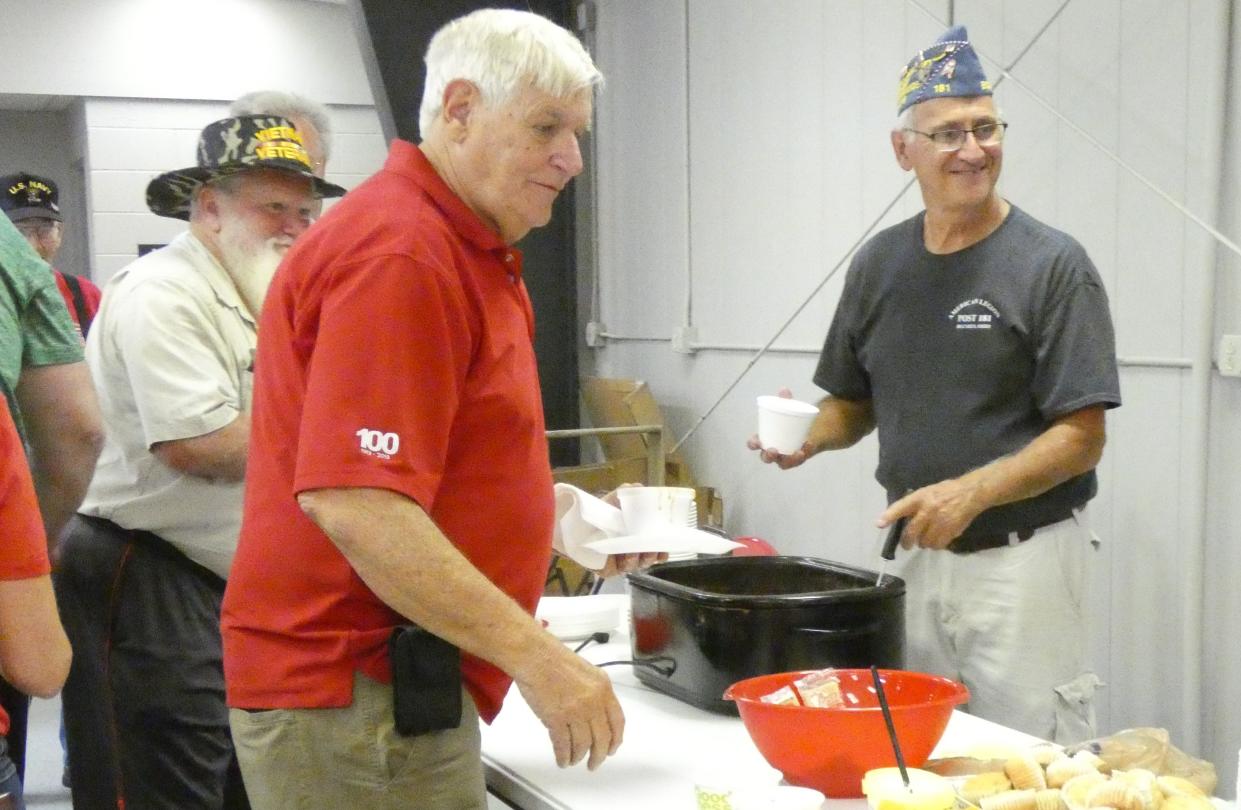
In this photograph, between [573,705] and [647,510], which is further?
[647,510]

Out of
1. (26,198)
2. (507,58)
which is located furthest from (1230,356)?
(26,198)

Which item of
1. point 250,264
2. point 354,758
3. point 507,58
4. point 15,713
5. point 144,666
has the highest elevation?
point 507,58

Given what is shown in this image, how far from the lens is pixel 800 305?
4.65 m

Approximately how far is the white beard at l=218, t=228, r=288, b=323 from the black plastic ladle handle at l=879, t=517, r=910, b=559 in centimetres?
130

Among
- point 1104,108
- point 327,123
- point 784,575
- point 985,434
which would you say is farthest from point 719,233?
point 784,575

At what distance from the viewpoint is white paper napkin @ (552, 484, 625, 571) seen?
2.10 m

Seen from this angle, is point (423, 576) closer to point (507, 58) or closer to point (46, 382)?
point (507, 58)

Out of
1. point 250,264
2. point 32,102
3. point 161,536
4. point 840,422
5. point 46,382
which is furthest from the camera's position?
point 32,102

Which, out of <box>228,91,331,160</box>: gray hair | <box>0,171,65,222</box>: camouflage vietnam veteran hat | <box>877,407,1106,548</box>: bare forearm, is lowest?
<box>877,407,1106,548</box>: bare forearm

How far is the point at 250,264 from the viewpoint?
8.26 ft

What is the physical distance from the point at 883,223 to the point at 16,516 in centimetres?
324

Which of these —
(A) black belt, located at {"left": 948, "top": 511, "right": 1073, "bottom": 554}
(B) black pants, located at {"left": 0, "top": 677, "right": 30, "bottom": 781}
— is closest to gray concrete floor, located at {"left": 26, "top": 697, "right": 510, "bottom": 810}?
(B) black pants, located at {"left": 0, "top": 677, "right": 30, "bottom": 781}

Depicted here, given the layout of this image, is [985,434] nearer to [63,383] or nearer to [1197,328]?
[1197,328]

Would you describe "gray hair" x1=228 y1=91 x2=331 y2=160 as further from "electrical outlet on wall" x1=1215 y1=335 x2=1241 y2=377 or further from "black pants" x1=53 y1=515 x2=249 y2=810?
"electrical outlet on wall" x1=1215 y1=335 x2=1241 y2=377
